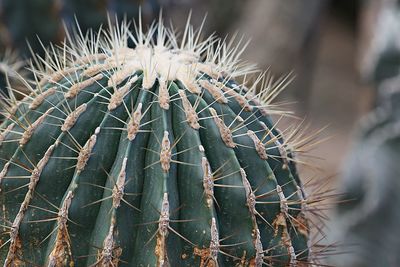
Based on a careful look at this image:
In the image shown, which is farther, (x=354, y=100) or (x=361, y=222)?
(x=354, y=100)

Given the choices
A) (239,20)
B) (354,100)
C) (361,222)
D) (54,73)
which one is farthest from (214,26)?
(54,73)

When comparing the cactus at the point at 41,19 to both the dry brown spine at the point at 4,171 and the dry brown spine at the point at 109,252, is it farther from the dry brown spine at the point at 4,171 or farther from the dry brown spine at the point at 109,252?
the dry brown spine at the point at 109,252

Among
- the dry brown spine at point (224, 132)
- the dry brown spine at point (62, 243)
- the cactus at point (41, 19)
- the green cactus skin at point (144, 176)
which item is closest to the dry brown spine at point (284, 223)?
the green cactus skin at point (144, 176)

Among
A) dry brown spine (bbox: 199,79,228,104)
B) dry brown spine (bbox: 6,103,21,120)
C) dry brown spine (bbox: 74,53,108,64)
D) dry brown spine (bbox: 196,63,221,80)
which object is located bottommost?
dry brown spine (bbox: 6,103,21,120)

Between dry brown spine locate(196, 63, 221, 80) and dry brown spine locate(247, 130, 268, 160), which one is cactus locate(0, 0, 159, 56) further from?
dry brown spine locate(247, 130, 268, 160)

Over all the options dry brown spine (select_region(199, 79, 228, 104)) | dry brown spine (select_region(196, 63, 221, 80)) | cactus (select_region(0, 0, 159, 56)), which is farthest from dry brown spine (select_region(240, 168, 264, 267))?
cactus (select_region(0, 0, 159, 56))

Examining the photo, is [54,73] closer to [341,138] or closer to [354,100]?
[341,138]

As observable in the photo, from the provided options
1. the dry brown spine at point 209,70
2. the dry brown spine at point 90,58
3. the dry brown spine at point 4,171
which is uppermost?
the dry brown spine at point 90,58
